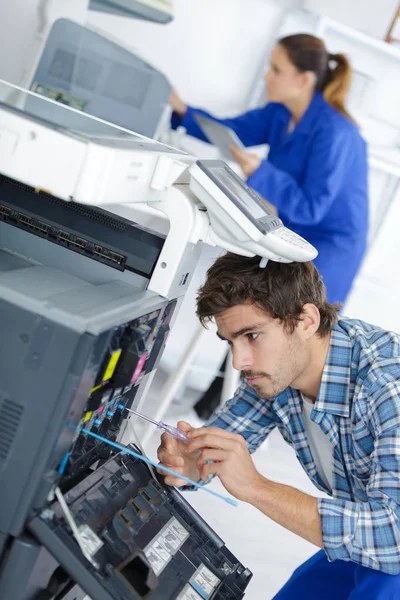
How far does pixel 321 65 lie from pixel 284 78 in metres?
0.13

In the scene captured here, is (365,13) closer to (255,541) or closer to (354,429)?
(255,541)

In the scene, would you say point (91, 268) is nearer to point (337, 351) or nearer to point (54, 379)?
point (54, 379)

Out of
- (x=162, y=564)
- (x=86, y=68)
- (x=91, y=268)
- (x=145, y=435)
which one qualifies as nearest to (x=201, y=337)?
(x=145, y=435)

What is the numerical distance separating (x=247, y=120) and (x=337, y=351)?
1774mm

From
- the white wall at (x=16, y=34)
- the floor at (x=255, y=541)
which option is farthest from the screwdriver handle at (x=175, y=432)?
the white wall at (x=16, y=34)

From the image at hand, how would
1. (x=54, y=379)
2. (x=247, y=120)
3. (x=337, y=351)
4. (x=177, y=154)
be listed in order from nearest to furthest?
(x=54, y=379)
(x=177, y=154)
(x=337, y=351)
(x=247, y=120)

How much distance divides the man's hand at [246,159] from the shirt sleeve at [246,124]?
1.85ft

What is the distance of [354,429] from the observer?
1.35 meters

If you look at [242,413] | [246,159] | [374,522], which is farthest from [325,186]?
[374,522]

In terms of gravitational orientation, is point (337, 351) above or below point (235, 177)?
below

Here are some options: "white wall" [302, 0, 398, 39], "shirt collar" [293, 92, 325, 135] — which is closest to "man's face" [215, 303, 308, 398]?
"shirt collar" [293, 92, 325, 135]

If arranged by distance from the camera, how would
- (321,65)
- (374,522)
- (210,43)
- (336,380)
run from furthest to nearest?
(210,43) → (321,65) → (336,380) → (374,522)

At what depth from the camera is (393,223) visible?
3.62 metres

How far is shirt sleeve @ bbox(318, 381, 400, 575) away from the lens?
114 cm
